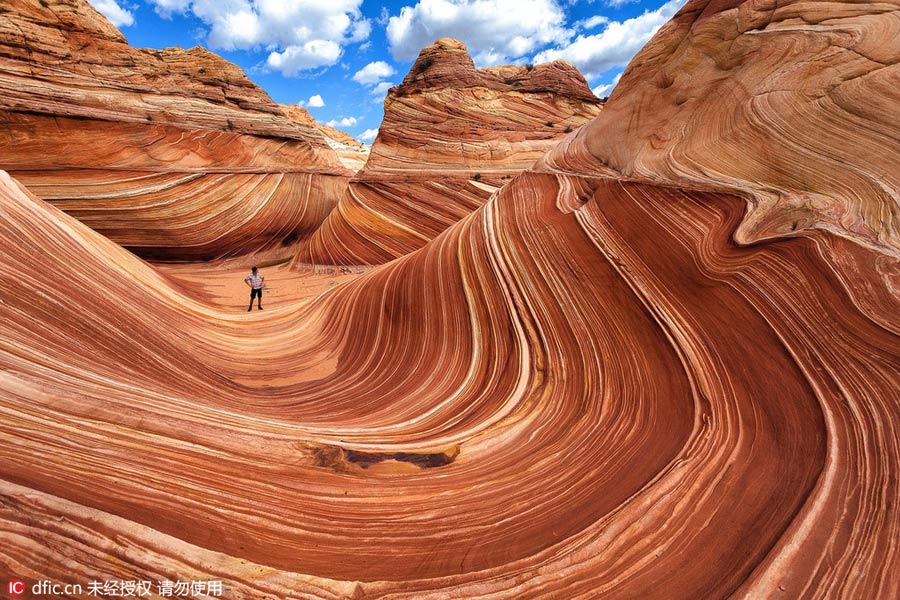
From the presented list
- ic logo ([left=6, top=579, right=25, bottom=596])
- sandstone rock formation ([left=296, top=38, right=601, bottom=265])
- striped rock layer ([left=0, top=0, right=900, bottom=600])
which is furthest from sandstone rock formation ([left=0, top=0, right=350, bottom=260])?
ic logo ([left=6, top=579, right=25, bottom=596])

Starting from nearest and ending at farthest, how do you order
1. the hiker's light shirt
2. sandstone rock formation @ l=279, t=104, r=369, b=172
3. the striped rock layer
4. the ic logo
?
the ic logo
the striped rock layer
the hiker's light shirt
sandstone rock formation @ l=279, t=104, r=369, b=172

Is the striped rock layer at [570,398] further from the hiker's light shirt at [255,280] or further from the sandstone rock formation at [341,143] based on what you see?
the sandstone rock formation at [341,143]

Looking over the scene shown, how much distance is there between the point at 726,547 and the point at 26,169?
15.6 m

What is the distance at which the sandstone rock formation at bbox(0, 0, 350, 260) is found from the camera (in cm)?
1066

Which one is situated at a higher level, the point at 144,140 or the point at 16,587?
the point at 144,140

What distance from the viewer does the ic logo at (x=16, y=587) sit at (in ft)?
4.38

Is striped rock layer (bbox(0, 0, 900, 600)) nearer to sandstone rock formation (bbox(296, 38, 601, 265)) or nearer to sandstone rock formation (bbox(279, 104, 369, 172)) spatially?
sandstone rock formation (bbox(296, 38, 601, 265))

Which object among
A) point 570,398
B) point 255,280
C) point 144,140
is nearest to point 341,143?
point 144,140

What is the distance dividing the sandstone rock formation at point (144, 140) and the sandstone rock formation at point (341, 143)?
767 cm

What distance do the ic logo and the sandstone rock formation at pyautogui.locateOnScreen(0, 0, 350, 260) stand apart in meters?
12.7

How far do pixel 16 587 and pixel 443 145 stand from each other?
1317cm

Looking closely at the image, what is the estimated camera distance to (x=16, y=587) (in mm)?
1353

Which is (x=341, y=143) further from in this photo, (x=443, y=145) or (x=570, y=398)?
(x=570, y=398)

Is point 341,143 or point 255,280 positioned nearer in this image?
point 255,280
